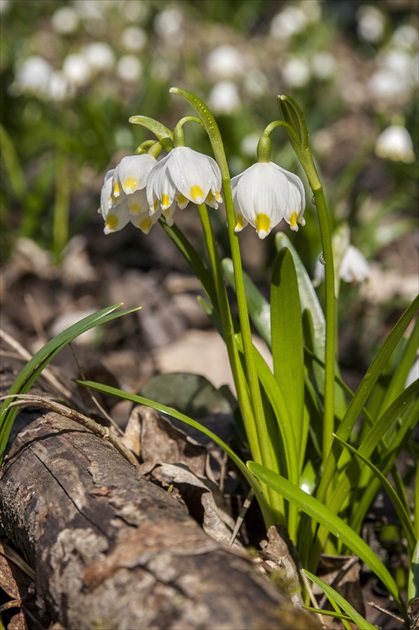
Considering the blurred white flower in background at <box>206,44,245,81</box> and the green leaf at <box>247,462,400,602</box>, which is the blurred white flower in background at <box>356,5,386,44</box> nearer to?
the blurred white flower in background at <box>206,44,245,81</box>

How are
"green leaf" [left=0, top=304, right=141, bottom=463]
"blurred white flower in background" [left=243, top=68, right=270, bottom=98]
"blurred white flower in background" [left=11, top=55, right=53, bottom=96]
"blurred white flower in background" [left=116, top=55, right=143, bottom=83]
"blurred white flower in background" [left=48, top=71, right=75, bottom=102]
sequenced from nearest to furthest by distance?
"green leaf" [left=0, top=304, right=141, bottom=463] < "blurred white flower in background" [left=48, top=71, right=75, bottom=102] < "blurred white flower in background" [left=11, top=55, right=53, bottom=96] < "blurred white flower in background" [left=243, top=68, right=270, bottom=98] < "blurred white flower in background" [left=116, top=55, right=143, bottom=83]

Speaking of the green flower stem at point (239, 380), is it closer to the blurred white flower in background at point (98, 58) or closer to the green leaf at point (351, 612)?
the green leaf at point (351, 612)

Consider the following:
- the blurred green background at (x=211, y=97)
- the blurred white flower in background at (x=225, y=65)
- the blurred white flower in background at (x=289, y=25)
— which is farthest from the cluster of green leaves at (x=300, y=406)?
the blurred white flower in background at (x=289, y=25)

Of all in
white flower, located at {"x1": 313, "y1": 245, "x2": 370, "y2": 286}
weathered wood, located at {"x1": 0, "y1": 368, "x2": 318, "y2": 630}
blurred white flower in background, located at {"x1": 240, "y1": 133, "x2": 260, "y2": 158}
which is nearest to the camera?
weathered wood, located at {"x1": 0, "y1": 368, "x2": 318, "y2": 630}

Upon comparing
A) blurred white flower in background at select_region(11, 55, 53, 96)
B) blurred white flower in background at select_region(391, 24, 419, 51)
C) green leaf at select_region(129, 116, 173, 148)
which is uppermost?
blurred white flower in background at select_region(391, 24, 419, 51)

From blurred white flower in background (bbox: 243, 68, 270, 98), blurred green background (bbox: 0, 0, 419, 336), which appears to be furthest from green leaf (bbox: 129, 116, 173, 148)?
blurred white flower in background (bbox: 243, 68, 270, 98)

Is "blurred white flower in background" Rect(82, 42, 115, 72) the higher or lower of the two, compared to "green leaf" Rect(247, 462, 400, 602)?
higher

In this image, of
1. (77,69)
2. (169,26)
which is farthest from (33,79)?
(169,26)
